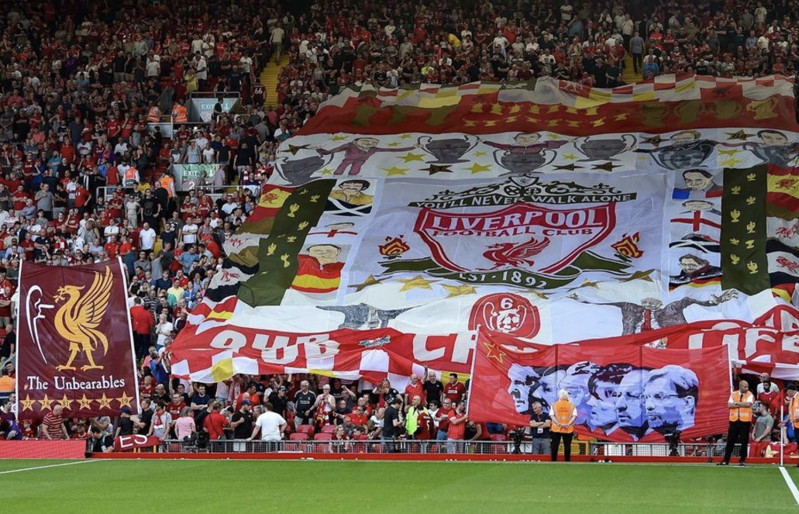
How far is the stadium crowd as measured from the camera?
32406mm

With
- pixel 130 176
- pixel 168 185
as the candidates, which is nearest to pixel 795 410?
pixel 168 185

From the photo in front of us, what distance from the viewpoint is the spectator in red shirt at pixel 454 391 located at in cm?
2489

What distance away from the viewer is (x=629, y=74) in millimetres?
37656

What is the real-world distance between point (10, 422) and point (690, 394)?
41.9ft

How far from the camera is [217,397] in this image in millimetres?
27000

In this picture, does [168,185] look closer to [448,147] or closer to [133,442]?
[448,147]

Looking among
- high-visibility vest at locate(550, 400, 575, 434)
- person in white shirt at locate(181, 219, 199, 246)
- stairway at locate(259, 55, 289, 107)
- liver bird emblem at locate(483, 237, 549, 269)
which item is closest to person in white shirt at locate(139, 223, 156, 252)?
person in white shirt at locate(181, 219, 199, 246)

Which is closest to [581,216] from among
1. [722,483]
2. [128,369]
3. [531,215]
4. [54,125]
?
[531,215]

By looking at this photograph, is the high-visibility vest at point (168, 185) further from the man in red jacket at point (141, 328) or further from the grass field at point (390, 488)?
the grass field at point (390, 488)

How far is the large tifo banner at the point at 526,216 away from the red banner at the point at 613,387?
3.05 m

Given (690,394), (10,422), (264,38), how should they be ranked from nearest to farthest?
(690,394), (10,422), (264,38)

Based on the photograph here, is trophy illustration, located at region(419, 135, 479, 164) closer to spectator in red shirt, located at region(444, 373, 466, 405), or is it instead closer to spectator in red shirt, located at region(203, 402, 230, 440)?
spectator in red shirt, located at region(444, 373, 466, 405)

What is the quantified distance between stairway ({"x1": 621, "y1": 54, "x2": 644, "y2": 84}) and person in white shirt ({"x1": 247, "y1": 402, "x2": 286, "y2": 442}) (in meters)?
16.4

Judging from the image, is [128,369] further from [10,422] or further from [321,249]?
[321,249]
